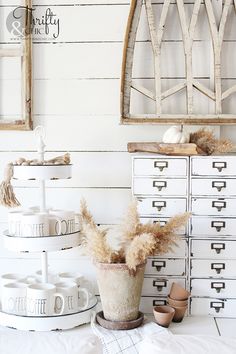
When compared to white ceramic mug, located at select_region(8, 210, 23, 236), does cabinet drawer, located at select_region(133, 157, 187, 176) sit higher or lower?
higher

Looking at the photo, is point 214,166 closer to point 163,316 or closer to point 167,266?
point 167,266

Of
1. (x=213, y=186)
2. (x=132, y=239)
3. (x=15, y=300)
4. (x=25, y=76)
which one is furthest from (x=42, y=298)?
(x=25, y=76)

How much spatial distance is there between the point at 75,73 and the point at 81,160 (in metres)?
0.35

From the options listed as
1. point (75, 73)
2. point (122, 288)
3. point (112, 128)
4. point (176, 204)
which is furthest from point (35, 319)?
point (75, 73)

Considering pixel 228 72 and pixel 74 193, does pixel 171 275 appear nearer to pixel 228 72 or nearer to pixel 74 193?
pixel 74 193

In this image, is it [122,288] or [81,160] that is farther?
[81,160]

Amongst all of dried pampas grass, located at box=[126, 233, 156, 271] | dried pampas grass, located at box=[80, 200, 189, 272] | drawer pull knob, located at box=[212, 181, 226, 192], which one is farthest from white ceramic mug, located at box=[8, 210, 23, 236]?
drawer pull knob, located at box=[212, 181, 226, 192]

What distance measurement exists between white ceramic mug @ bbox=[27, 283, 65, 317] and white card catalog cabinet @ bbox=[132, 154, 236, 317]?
385 millimetres

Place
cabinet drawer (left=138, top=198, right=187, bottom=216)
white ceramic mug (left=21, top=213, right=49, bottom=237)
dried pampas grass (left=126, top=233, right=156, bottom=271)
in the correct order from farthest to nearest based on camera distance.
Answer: cabinet drawer (left=138, top=198, right=187, bottom=216) → white ceramic mug (left=21, top=213, right=49, bottom=237) → dried pampas grass (left=126, top=233, right=156, bottom=271)

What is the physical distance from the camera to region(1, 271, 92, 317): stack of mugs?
1632mm

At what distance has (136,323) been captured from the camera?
164cm

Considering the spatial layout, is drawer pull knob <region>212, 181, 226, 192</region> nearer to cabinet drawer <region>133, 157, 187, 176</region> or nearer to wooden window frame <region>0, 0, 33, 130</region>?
cabinet drawer <region>133, 157, 187, 176</region>

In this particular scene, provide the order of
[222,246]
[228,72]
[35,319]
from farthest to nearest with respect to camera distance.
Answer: [228,72] → [222,246] → [35,319]

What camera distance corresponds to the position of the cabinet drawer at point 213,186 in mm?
1729
